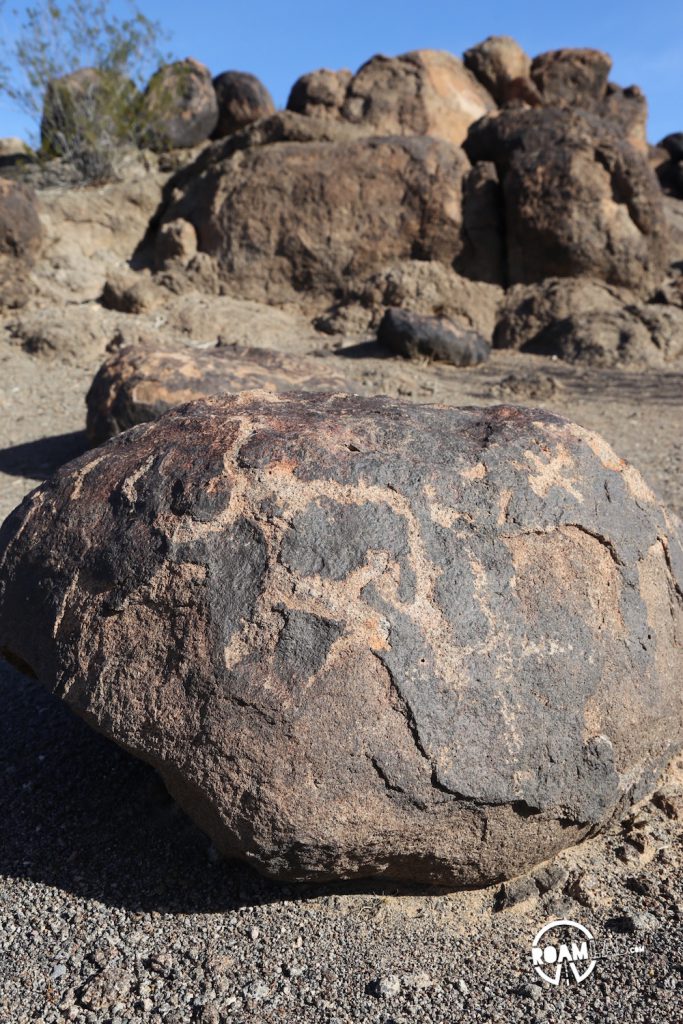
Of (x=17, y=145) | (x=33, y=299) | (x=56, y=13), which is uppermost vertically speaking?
(x=56, y=13)

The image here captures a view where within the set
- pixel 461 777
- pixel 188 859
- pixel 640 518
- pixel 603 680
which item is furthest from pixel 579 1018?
pixel 640 518

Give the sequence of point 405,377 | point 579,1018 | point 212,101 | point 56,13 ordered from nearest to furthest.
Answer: point 579,1018 < point 405,377 < point 56,13 < point 212,101

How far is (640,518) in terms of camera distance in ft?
6.95

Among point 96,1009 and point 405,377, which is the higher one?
point 405,377

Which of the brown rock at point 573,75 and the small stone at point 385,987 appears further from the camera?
the brown rock at point 573,75

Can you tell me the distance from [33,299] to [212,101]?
4.39m

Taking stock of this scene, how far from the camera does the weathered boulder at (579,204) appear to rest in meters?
7.77

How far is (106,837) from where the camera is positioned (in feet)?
6.91

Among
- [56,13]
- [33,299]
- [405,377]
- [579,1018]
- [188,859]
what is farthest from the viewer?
[56,13]

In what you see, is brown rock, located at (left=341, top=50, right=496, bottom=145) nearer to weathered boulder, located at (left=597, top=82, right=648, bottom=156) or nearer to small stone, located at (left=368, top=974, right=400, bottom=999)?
weathered boulder, located at (left=597, top=82, right=648, bottom=156)

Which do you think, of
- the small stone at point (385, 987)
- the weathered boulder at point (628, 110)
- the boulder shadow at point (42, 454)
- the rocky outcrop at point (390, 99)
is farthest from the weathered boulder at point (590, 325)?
the small stone at point (385, 987)

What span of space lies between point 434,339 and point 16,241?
3.81 m

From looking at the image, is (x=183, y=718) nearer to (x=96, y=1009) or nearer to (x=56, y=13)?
(x=96, y=1009)

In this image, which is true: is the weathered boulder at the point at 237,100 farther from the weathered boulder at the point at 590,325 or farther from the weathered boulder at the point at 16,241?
the weathered boulder at the point at 590,325
